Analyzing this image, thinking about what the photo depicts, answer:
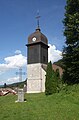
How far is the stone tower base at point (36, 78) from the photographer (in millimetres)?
54500

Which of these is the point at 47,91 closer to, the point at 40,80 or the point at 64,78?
the point at 64,78

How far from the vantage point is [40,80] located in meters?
55.0

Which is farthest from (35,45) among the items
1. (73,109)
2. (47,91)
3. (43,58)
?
(73,109)

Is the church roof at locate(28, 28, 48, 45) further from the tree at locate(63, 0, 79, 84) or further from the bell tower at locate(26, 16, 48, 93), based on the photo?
the tree at locate(63, 0, 79, 84)

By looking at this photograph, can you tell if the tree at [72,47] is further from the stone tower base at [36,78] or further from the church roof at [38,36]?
the church roof at [38,36]

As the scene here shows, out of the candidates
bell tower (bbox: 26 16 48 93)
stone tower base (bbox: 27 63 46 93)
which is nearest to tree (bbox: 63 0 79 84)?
stone tower base (bbox: 27 63 46 93)

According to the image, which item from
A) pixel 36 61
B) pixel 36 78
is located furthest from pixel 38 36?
pixel 36 78

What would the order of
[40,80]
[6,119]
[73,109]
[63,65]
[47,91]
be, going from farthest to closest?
[40,80] → [47,91] → [63,65] → [73,109] → [6,119]

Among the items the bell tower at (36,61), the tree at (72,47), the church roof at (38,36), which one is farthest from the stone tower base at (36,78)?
the tree at (72,47)

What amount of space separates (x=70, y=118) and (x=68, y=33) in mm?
13675

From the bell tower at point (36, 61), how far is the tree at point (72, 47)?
104 feet

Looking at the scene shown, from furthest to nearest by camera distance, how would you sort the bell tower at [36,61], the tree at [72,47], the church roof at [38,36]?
the church roof at [38,36], the bell tower at [36,61], the tree at [72,47]

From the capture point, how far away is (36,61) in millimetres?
56281

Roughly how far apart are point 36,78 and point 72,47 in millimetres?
33715
